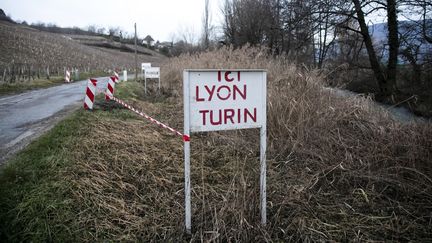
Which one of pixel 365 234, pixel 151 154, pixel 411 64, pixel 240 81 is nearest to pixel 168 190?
pixel 151 154

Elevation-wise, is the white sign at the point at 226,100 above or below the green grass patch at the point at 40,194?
above

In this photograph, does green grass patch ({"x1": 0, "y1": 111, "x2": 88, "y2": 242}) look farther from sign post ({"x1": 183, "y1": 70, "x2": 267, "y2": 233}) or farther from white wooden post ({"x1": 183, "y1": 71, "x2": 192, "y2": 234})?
sign post ({"x1": 183, "y1": 70, "x2": 267, "y2": 233})

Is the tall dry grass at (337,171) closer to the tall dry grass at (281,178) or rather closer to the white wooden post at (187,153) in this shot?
the tall dry grass at (281,178)

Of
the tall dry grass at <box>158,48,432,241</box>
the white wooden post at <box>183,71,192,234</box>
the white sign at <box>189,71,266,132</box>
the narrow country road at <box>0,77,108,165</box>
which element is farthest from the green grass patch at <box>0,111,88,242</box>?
the white sign at <box>189,71,266,132</box>

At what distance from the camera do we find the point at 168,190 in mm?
3646

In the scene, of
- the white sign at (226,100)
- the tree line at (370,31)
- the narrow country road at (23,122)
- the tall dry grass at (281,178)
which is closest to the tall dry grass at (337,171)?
the tall dry grass at (281,178)

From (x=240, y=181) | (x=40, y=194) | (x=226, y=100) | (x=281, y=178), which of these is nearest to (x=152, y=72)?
(x=281, y=178)

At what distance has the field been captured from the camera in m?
2.84

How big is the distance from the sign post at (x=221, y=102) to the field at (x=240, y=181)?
1.23 feet

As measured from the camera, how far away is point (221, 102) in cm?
260

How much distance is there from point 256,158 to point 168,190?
1.37 metres

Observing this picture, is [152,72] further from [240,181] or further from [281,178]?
[240,181]

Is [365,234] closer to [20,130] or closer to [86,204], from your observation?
[86,204]

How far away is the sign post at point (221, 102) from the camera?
8.23ft
